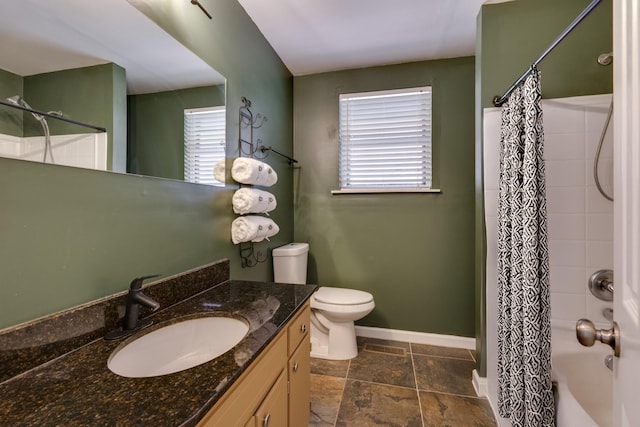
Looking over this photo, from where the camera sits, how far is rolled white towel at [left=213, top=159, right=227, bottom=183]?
146cm

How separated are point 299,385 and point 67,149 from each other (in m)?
1.22

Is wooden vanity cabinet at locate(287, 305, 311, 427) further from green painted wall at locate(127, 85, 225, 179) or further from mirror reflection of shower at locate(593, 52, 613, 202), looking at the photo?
mirror reflection of shower at locate(593, 52, 613, 202)

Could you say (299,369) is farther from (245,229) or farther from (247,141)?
(247,141)

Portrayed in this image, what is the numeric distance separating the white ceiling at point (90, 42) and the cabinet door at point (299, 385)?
1240 mm

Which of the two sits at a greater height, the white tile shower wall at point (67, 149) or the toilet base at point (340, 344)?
the white tile shower wall at point (67, 149)

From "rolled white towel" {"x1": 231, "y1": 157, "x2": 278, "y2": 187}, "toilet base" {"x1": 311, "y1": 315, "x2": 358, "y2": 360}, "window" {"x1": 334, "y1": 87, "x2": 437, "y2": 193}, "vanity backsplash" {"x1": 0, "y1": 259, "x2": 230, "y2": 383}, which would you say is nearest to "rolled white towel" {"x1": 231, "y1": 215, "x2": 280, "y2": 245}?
"rolled white towel" {"x1": 231, "y1": 157, "x2": 278, "y2": 187}

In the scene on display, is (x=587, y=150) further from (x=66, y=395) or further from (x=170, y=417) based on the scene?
(x=66, y=395)

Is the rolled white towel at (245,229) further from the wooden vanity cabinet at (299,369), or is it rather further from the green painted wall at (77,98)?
the green painted wall at (77,98)

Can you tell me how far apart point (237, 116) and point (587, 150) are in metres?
2.05

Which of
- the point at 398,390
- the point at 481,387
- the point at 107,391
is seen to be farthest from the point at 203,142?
the point at 481,387

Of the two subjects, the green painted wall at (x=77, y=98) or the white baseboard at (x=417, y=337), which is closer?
the green painted wall at (x=77, y=98)

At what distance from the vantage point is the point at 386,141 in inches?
96.0

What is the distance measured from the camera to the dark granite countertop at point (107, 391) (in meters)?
0.52

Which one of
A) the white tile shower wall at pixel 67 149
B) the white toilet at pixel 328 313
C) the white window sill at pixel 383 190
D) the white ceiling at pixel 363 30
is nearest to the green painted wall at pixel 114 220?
the white tile shower wall at pixel 67 149
